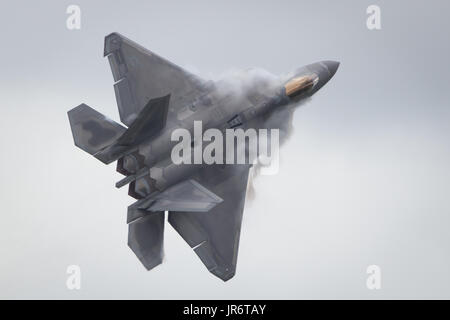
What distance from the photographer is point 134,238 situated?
30609 mm

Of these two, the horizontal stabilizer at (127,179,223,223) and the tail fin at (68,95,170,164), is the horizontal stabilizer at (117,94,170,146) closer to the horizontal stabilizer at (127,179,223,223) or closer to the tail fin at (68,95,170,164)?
the tail fin at (68,95,170,164)

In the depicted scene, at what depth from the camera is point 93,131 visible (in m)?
31.3

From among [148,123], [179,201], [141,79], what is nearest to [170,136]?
[148,123]

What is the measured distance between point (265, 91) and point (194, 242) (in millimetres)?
6861

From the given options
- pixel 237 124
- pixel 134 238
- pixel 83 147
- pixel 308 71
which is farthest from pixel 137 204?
pixel 308 71

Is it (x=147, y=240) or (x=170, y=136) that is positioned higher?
(x=170, y=136)

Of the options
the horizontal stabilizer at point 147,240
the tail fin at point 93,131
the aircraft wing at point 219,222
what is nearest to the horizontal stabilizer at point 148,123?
the tail fin at point 93,131

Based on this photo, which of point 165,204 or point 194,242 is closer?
point 165,204

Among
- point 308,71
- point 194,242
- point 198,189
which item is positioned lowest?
point 194,242

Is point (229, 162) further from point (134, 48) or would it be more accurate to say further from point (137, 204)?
point (134, 48)

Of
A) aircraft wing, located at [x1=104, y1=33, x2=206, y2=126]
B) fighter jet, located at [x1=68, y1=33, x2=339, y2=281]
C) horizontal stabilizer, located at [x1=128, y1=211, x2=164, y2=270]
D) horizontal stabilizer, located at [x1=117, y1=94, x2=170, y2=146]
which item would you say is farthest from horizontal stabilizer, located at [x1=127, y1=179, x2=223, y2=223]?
aircraft wing, located at [x1=104, y1=33, x2=206, y2=126]

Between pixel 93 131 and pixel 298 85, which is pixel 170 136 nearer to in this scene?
pixel 93 131

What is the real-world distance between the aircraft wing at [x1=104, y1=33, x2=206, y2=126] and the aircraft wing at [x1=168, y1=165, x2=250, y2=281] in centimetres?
343

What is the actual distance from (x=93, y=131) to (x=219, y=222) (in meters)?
6.30
